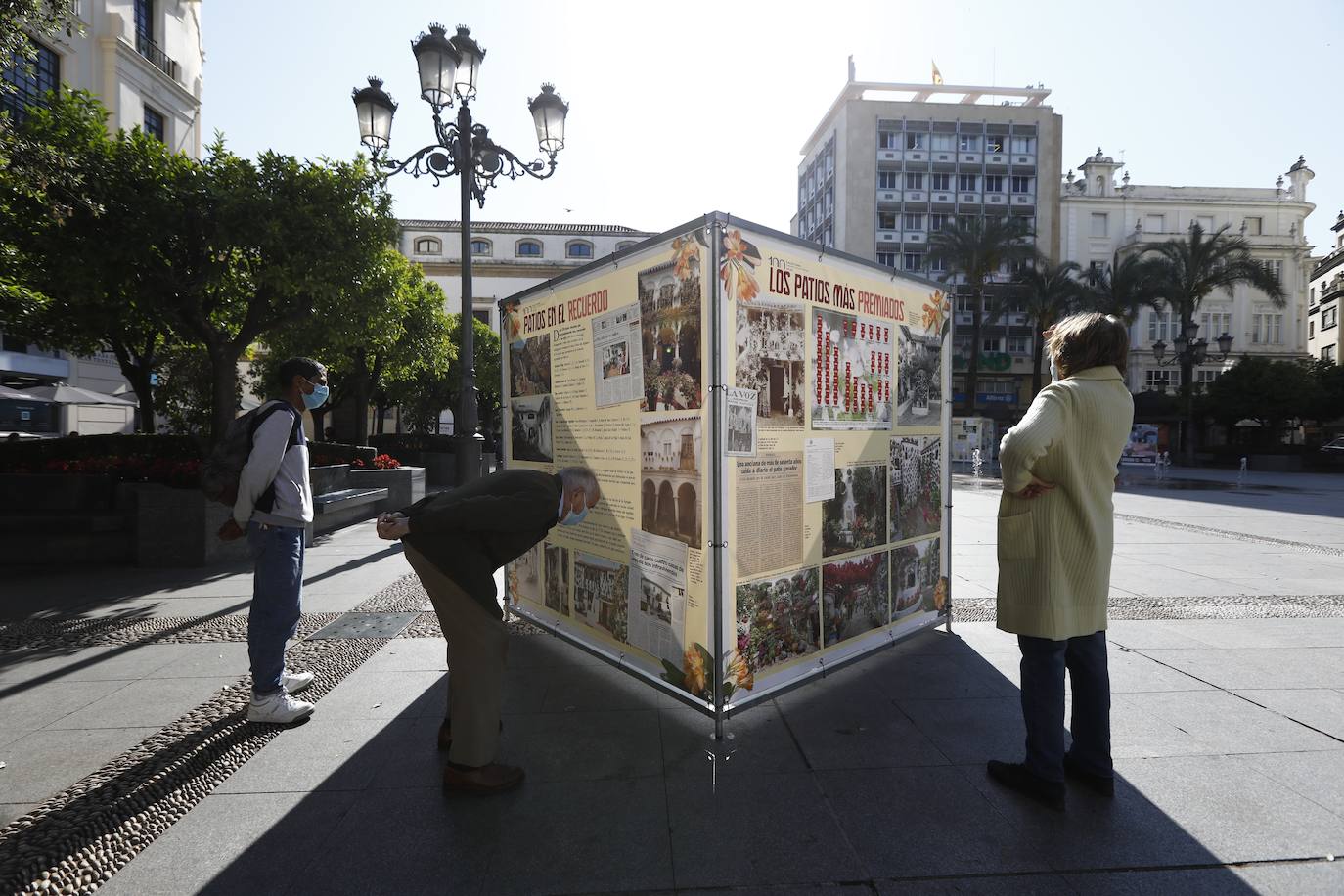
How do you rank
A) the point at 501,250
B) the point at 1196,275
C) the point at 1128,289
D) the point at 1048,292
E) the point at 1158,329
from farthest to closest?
1. the point at 501,250
2. the point at 1158,329
3. the point at 1048,292
4. the point at 1128,289
5. the point at 1196,275

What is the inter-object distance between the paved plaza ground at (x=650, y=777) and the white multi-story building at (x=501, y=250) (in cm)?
5321

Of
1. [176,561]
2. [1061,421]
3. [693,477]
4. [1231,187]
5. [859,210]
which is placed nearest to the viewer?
[1061,421]

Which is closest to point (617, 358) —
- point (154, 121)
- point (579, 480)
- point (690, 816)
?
point (579, 480)

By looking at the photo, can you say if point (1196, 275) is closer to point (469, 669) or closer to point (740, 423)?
point (740, 423)

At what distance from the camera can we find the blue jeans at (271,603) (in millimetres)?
3549

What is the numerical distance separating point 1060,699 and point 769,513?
147 centimetres

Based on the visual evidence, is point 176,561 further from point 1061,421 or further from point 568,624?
point 1061,421

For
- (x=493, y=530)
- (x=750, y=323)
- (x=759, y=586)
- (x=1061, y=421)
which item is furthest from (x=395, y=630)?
(x=1061, y=421)

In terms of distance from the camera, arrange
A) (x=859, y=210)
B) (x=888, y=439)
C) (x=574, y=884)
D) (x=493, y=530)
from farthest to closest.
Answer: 1. (x=859, y=210)
2. (x=888, y=439)
3. (x=493, y=530)
4. (x=574, y=884)

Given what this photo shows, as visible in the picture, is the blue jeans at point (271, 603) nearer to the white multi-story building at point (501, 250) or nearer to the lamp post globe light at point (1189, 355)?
the lamp post globe light at point (1189, 355)

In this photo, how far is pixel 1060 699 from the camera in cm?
272

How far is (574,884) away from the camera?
231cm

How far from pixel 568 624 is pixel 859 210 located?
5027cm

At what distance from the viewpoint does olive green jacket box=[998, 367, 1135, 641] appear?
8.71 ft
